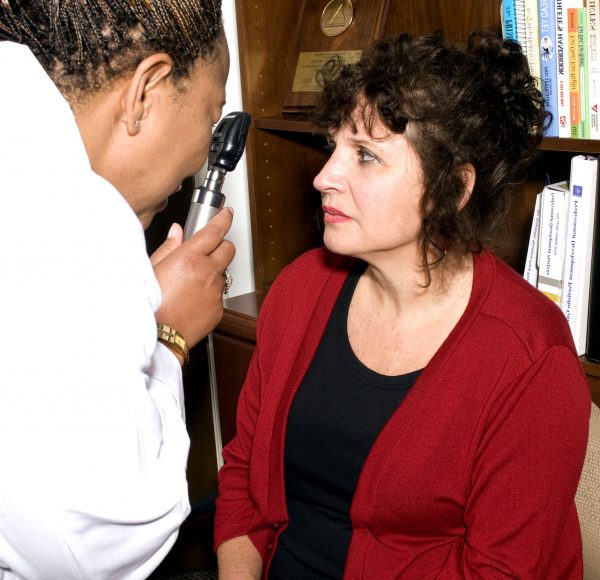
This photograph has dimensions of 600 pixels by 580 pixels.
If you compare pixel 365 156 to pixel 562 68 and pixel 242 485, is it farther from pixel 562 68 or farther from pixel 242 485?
pixel 242 485

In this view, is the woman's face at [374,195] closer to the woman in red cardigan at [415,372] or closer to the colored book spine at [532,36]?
the woman in red cardigan at [415,372]

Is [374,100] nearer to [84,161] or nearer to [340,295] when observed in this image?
[340,295]

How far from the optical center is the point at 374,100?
4.21ft

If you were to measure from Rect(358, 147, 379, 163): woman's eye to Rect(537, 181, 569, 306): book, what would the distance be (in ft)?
1.23

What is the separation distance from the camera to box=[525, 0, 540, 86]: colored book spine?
1.39m

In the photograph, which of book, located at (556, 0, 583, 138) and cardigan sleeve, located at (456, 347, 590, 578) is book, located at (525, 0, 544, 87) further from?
cardigan sleeve, located at (456, 347, 590, 578)

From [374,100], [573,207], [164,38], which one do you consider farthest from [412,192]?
[164,38]

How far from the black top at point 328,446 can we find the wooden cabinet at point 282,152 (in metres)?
0.51

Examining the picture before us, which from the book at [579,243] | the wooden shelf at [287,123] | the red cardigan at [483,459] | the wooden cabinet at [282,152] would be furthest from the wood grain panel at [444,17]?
the red cardigan at [483,459]

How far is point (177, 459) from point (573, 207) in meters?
0.91

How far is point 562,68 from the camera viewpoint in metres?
1.39

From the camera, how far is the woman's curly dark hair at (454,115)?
1.25 meters

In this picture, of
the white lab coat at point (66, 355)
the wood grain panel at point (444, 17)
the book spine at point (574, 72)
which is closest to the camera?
the white lab coat at point (66, 355)

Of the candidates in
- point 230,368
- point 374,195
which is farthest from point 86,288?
point 230,368
